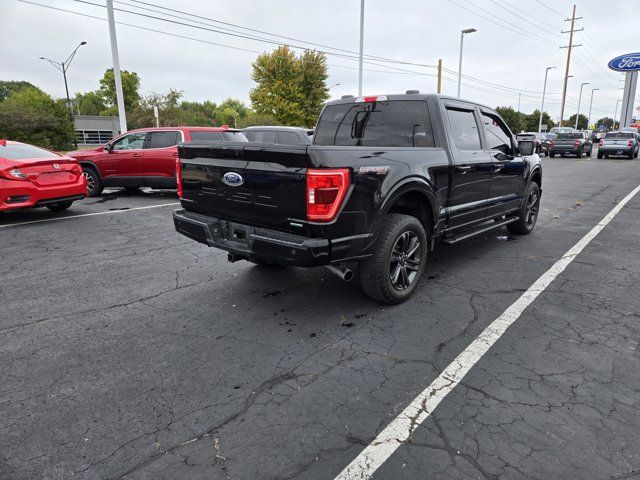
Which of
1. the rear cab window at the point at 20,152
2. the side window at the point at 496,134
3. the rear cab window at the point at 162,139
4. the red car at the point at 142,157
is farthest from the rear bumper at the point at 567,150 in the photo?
the rear cab window at the point at 20,152

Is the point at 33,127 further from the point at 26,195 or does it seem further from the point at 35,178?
the point at 26,195

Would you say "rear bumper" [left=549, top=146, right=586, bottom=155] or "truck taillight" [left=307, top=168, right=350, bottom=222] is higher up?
"truck taillight" [left=307, top=168, right=350, bottom=222]

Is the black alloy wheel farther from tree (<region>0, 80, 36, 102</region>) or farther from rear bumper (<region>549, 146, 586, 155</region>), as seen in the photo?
tree (<region>0, 80, 36, 102</region>)

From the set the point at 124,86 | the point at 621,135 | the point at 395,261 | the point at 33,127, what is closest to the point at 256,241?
the point at 395,261

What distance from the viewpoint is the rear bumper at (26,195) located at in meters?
7.34

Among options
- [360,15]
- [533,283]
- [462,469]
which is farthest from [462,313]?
[360,15]

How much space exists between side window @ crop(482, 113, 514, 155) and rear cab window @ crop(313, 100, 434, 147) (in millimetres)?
1344

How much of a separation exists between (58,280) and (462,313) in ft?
14.1

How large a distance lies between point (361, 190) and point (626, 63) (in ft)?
227

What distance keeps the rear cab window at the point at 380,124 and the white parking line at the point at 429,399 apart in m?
1.86

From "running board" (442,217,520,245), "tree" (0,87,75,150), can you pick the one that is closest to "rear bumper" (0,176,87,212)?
"running board" (442,217,520,245)

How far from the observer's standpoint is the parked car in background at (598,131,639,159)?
25.1 metres

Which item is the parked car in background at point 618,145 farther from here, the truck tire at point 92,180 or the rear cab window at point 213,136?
the truck tire at point 92,180

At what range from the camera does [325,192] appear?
3.23 meters
